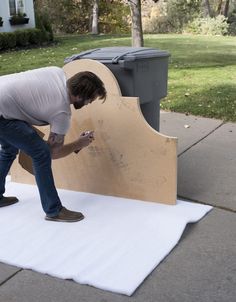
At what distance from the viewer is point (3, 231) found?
3611 mm

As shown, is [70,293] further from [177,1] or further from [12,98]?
[177,1]

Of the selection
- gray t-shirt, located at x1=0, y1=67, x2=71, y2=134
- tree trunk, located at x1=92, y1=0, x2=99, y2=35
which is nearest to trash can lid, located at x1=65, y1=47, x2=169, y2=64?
gray t-shirt, located at x1=0, y1=67, x2=71, y2=134

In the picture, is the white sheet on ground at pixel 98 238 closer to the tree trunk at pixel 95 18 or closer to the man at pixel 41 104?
the man at pixel 41 104

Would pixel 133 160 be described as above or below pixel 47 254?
above

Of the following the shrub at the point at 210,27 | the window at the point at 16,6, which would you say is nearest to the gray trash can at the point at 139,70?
the window at the point at 16,6

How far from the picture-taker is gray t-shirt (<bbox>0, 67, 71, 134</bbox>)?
3.32 metres

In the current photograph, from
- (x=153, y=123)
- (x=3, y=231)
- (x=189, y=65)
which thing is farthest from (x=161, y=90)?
(x=189, y=65)

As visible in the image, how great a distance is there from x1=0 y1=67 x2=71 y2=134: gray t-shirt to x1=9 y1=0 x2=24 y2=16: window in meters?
19.1

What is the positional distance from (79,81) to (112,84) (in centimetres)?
73

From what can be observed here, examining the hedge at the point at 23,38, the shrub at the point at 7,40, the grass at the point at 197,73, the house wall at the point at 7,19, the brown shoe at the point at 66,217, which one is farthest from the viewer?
the house wall at the point at 7,19

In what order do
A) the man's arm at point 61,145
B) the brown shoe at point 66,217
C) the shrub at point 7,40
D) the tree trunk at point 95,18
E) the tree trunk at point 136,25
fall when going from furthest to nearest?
1. the tree trunk at point 95,18
2. the shrub at point 7,40
3. the tree trunk at point 136,25
4. the brown shoe at point 66,217
5. the man's arm at point 61,145

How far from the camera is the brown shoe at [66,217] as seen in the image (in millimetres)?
3719

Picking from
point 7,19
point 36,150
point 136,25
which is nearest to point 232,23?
point 7,19

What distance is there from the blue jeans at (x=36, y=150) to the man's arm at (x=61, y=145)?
6 cm
